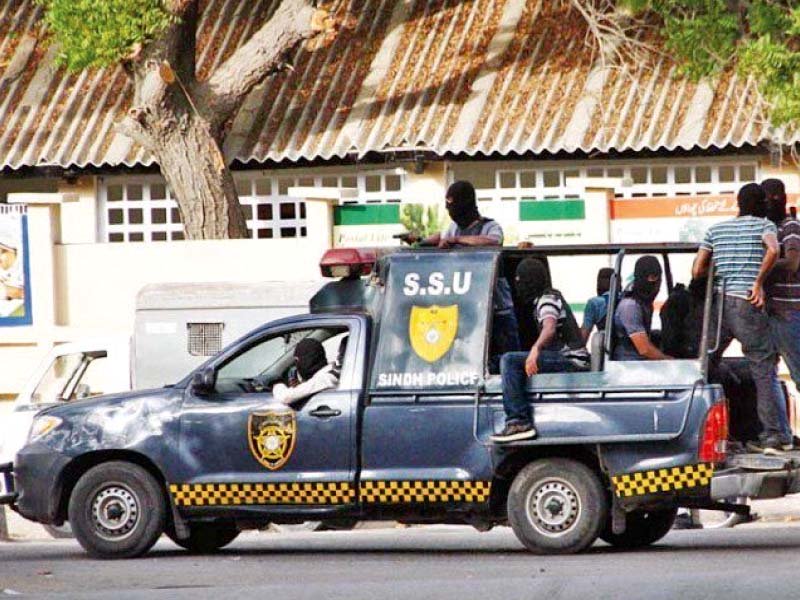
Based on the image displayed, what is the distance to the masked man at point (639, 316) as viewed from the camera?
39.4 ft

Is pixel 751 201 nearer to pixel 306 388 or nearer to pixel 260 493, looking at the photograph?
pixel 306 388

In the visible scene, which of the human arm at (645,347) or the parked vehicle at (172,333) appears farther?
the parked vehicle at (172,333)

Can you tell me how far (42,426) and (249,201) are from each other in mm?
10829

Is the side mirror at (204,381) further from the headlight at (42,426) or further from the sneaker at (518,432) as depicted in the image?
the sneaker at (518,432)

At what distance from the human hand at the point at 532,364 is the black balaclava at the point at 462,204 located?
4.93 feet

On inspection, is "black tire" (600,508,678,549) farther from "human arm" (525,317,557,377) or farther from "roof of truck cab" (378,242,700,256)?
"roof of truck cab" (378,242,700,256)

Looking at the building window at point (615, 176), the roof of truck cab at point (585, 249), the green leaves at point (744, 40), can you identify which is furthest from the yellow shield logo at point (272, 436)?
the building window at point (615, 176)

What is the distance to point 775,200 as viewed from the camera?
13.0 meters

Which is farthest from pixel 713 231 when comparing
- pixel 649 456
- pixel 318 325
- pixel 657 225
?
pixel 657 225

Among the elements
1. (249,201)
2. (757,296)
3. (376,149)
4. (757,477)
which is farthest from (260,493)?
(249,201)

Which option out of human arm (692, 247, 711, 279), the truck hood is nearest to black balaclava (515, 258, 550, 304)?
human arm (692, 247, 711, 279)

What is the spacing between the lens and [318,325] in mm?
12516

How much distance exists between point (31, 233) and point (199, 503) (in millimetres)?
9270

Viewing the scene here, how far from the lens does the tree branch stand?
2144 cm
